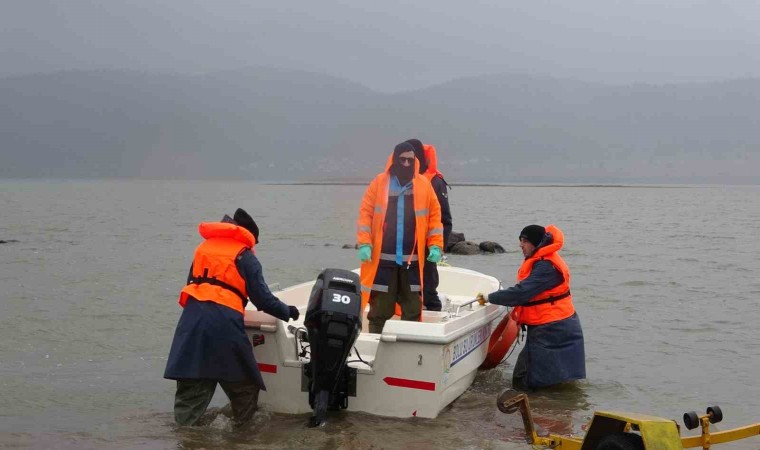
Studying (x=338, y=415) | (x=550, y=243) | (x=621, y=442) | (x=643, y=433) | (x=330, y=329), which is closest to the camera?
(x=643, y=433)

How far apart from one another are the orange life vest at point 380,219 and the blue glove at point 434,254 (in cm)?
6

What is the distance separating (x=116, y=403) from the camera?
7.16 metres

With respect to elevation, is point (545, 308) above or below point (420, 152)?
below

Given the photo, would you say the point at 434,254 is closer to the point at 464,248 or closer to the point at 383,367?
the point at 383,367

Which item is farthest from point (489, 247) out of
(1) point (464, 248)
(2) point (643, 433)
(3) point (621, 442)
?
(2) point (643, 433)

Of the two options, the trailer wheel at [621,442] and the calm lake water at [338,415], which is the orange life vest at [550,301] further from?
the trailer wheel at [621,442]

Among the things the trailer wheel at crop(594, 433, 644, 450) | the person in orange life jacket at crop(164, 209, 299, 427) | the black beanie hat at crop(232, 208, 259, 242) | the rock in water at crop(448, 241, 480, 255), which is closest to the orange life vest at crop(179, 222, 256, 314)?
the person in orange life jacket at crop(164, 209, 299, 427)

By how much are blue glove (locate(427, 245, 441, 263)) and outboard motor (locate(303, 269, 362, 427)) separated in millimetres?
1093

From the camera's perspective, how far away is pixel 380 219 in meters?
6.76

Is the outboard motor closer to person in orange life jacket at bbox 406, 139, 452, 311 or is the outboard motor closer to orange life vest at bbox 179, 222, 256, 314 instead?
orange life vest at bbox 179, 222, 256, 314

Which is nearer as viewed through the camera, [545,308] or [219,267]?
[219,267]

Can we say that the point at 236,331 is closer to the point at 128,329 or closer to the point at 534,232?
the point at 534,232

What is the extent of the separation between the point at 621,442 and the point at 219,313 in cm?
275

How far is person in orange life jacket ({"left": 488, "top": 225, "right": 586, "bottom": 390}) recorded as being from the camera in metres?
6.84
